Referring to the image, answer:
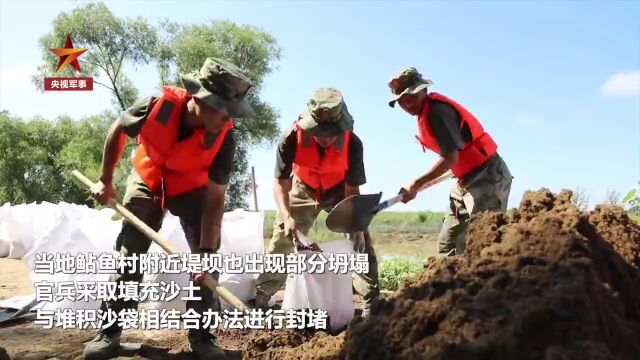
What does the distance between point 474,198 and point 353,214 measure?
85 centimetres

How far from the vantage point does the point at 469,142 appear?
3754 millimetres

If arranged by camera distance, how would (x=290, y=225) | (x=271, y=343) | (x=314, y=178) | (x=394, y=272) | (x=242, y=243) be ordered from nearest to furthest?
1. (x=271, y=343)
2. (x=290, y=225)
3. (x=314, y=178)
4. (x=242, y=243)
5. (x=394, y=272)

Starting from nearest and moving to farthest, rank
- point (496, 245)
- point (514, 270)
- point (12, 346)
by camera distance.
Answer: point (514, 270)
point (496, 245)
point (12, 346)

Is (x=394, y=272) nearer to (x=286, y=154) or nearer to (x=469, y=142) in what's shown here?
(x=286, y=154)

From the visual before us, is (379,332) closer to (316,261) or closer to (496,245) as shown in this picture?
(496,245)

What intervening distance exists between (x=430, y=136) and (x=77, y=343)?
281 centimetres

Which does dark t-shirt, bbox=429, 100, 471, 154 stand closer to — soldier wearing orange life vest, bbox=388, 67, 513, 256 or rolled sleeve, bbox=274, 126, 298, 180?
soldier wearing orange life vest, bbox=388, 67, 513, 256

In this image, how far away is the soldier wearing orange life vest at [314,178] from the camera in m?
3.84

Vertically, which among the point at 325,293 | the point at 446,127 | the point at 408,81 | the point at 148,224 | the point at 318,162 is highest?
the point at 408,81

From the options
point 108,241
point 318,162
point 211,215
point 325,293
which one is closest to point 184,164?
point 211,215

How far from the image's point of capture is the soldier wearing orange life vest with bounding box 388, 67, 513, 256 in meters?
3.68

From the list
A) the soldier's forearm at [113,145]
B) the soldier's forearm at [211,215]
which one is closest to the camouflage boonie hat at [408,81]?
the soldier's forearm at [211,215]

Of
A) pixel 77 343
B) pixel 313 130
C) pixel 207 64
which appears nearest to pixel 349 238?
pixel 313 130

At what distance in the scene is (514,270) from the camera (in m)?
1.82
